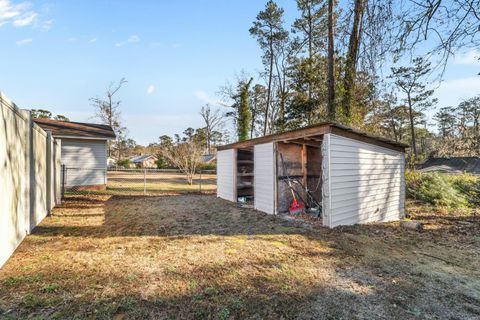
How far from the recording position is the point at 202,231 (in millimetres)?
4855

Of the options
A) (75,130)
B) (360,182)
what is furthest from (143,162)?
(360,182)

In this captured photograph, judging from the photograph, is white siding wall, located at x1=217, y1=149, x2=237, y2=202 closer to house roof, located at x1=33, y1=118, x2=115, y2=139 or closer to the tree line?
the tree line

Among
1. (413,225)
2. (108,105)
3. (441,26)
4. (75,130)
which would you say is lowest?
(413,225)

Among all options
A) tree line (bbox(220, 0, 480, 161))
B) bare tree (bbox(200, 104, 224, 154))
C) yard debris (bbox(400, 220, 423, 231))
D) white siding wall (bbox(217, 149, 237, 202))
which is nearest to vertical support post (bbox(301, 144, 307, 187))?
tree line (bbox(220, 0, 480, 161))

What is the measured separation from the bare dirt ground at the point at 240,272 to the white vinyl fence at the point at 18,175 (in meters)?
0.33

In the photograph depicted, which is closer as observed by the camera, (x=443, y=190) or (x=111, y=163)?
(x=443, y=190)

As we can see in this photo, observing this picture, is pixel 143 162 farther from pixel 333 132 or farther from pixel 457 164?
pixel 457 164

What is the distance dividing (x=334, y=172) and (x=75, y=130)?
11645 mm

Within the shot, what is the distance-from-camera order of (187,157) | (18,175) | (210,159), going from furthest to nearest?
(210,159)
(187,157)
(18,175)

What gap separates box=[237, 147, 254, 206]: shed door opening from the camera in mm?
9109

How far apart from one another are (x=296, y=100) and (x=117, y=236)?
414 inches

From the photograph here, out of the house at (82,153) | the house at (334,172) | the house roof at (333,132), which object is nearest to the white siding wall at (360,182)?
the house at (334,172)

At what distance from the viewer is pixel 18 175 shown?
3412 millimetres

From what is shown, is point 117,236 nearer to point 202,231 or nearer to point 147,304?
point 202,231
